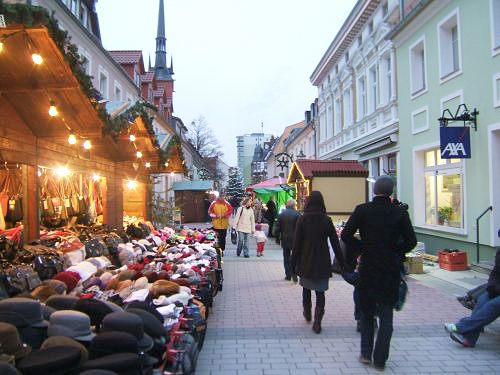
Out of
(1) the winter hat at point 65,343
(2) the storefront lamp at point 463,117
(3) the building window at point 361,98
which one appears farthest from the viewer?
(3) the building window at point 361,98

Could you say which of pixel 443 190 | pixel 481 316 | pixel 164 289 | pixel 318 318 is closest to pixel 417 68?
pixel 443 190

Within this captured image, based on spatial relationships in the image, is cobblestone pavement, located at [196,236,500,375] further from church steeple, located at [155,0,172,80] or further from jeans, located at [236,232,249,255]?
church steeple, located at [155,0,172,80]

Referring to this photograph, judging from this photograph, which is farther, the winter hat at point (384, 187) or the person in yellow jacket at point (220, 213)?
the person in yellow jacket at point (220, 213)

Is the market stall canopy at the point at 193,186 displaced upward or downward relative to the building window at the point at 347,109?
downward

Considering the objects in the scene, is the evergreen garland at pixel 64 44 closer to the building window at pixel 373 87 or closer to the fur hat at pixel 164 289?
the fur hat at pixel 164 289

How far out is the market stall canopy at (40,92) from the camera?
173 inches

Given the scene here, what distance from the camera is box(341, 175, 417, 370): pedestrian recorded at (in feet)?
14.1

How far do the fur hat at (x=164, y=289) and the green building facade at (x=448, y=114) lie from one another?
7302 millimetres

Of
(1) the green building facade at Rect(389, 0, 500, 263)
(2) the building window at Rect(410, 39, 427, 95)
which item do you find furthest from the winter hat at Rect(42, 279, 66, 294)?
(2) the building window at Rect(410, 39, 427, 95)

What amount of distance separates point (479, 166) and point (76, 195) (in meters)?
8.55

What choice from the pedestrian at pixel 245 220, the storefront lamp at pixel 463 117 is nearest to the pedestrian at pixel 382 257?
the storefront lamp at pixel 463 117

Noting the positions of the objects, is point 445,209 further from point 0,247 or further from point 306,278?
point 0,247

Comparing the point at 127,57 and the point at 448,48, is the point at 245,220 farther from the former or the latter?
the point at 127,57

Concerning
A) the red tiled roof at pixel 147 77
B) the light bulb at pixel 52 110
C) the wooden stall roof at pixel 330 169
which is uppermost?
the red tiled roof at pixel 147 77
